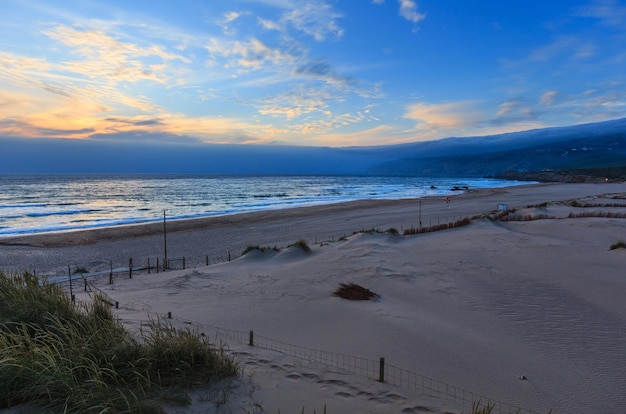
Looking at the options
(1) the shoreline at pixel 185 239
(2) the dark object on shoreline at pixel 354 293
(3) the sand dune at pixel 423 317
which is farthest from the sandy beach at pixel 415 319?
(1) the shoreline at pixel 185 239

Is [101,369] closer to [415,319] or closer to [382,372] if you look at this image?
[382,372]

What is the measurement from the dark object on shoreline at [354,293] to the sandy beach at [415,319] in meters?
0.27

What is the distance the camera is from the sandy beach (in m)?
4.66

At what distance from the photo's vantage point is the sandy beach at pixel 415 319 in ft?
15.3

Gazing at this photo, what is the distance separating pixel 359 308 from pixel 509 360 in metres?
3.13

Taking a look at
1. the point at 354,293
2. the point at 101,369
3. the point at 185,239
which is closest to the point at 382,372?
the point at 101,369

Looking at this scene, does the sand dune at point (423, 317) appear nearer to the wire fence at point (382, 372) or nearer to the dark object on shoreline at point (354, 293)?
the wire fence at point (382, 372)

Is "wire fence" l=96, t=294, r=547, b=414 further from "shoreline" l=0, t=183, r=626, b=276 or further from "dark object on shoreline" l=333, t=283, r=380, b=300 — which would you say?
"shoreline" l=0, t=183, r=626, b=276

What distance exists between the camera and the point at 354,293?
9039 millimetres

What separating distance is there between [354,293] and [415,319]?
191 cm

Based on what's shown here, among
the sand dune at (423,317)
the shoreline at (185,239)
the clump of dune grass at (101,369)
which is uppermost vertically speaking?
the clump of dune grass at (101,369)

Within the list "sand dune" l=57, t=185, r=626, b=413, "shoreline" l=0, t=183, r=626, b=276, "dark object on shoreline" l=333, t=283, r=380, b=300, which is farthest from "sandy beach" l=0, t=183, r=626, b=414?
"shoreline" l=0, t=183, r=626, b=276

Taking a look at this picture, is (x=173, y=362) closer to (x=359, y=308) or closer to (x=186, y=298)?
(x=359, y=308)

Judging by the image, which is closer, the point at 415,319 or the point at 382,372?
the point at 382,372
